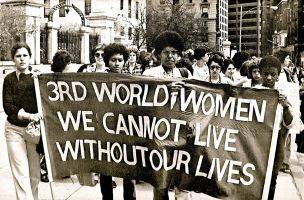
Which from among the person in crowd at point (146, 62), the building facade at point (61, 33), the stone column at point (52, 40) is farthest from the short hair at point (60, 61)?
the stone column at point (52, 40)

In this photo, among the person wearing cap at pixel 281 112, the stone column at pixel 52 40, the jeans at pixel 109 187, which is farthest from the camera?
the stone column at pixel 52 40

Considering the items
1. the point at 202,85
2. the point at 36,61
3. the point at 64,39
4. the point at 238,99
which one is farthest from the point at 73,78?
the point at 64,39

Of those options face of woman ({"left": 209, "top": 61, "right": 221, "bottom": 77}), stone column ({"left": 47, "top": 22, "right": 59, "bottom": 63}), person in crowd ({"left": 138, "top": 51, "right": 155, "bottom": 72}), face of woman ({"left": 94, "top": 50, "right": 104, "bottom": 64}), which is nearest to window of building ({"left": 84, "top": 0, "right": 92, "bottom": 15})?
stone column ({"left": 47, "top": 22, "right": 59, "bottom": 63})

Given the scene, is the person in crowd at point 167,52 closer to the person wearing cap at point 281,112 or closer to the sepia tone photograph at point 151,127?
the sepia tone photograph at point 151,127

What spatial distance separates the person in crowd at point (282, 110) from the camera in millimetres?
4742

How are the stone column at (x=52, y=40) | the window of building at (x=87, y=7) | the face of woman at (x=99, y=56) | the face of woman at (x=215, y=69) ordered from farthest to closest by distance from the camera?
1. the window of building at (x=87, y=7)
2. the stone column at (x=52, y=40)
3. the face of woman at (x=99, y=56)
4. the face of woman at (x=215, y=69)

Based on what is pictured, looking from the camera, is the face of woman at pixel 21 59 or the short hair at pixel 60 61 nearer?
the face of woman at pixel 21 59

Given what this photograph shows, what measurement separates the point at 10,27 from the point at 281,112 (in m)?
25.1

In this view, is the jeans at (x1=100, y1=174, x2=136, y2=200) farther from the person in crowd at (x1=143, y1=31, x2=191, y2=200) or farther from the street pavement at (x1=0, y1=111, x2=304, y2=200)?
the street pavement at (x1=0, y1=111, x2=304, y2=200)

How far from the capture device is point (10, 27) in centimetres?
2800

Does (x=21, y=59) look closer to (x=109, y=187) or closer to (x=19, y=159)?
(x=19, y=159)

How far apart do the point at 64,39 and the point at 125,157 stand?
30.1 meters

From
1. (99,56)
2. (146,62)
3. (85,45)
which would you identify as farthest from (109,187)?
(85,45)

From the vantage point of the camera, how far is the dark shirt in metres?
5.10
